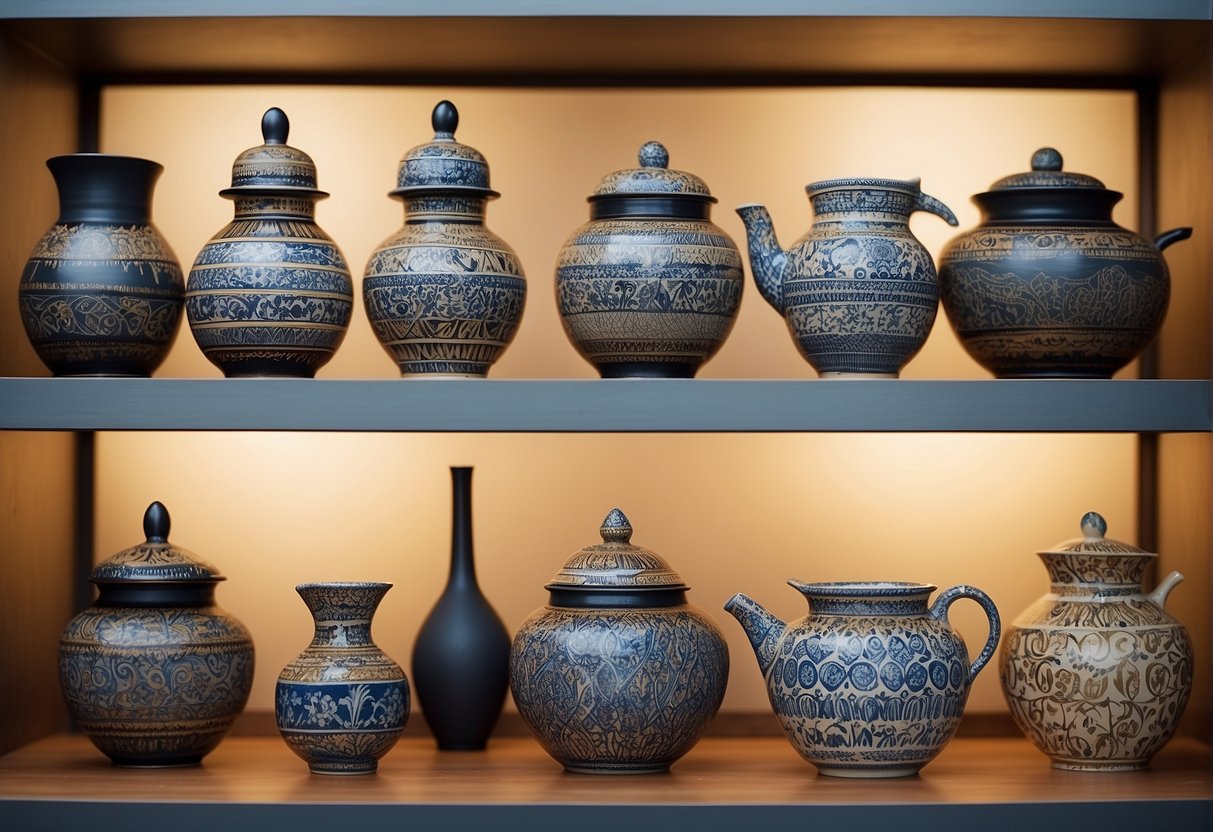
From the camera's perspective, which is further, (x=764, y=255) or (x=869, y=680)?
(x=764, y=255)

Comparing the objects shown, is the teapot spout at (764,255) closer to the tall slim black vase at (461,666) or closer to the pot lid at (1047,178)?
the pot lid at (1047,178)

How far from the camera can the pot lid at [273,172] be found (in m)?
1.58

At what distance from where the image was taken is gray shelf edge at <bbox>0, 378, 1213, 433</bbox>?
148cm

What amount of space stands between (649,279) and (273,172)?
0.41 metres

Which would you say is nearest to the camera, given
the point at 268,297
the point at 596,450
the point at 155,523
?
the point at 268,297

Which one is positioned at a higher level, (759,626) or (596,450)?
(596,450)

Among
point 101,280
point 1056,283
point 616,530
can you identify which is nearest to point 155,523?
point 101,280

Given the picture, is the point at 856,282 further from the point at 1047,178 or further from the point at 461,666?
the point at 461,666

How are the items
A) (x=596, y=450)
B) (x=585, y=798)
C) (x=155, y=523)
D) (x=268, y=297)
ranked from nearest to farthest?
(x=585, y=798) → (x=268, y=297) → (x=155, y=523) → (x=596, y=450)

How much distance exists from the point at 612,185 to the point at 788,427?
331 millimetres

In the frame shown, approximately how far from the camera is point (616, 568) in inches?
61.4

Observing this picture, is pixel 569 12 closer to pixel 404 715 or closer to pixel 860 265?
pixel 860 265

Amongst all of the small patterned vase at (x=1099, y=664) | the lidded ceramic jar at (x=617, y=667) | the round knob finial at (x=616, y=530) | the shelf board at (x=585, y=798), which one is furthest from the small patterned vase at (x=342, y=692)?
the small patterned vase at (x=1099, y=664)

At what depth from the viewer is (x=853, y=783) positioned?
150 cm
